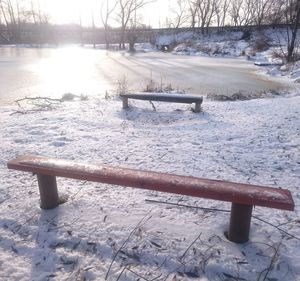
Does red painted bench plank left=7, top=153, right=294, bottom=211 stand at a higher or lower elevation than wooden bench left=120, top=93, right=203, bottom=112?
higher

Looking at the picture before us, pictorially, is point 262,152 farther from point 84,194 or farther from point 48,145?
point 48,145

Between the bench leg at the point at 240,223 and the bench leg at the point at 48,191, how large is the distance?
146 centimetres

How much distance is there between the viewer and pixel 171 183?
2176mm

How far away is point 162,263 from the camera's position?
212 cm

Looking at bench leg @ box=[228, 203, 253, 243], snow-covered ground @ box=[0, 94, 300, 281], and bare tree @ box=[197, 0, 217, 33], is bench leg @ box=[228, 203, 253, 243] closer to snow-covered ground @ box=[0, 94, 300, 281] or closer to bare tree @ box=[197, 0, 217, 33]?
snow-covered ground @ box=[0, 94, 300, 281]

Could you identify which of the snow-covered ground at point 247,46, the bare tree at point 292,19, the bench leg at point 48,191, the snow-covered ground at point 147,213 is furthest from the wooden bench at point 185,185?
the bare tree at point 292,19

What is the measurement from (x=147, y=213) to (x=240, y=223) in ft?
2.59

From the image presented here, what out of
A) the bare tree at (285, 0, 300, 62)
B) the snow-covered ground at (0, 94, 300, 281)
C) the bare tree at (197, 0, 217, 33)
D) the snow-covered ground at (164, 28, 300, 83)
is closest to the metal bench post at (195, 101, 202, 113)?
the snow-covered ground at (0, 94, 300, 281)

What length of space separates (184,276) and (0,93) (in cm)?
847

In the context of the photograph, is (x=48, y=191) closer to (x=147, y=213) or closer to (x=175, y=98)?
(x=147, y=213)

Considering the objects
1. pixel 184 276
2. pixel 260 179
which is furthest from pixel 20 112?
pixel 184 276

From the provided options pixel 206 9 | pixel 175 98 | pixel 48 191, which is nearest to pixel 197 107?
pixel 175 98

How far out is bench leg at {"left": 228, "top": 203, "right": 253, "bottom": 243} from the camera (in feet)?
7.19

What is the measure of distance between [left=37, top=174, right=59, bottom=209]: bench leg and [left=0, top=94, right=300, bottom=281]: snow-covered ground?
6 cm
